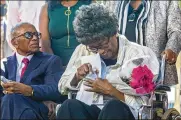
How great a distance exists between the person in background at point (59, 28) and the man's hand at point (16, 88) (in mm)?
842

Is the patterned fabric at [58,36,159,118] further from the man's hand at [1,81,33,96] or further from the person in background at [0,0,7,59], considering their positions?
the person in background at [0,0,7,59]

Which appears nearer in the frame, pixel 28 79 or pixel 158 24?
pixel 28 79

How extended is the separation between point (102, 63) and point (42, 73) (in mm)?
639

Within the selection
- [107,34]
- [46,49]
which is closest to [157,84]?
[107,34]

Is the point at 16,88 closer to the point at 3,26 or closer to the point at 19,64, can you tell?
the point at 19,64

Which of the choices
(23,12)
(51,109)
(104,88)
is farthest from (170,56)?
(23,12)

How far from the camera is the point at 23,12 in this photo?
7113 millimetres

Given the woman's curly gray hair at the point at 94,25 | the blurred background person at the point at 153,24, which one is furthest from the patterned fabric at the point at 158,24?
the woman's curly gray hair at the point at 94,25

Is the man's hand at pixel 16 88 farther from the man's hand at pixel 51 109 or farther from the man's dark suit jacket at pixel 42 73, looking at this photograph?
the man's hand at pixel 51 109

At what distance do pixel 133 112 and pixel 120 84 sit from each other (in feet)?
0.99

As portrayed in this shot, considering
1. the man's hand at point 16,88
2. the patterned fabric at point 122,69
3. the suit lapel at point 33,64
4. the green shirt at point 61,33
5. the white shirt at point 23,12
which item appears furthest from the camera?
the white shirt at point 23,12

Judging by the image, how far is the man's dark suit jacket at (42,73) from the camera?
5730mm

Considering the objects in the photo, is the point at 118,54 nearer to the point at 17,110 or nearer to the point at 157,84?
the point at 157,84

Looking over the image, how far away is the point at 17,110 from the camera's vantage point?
5.38 meters
